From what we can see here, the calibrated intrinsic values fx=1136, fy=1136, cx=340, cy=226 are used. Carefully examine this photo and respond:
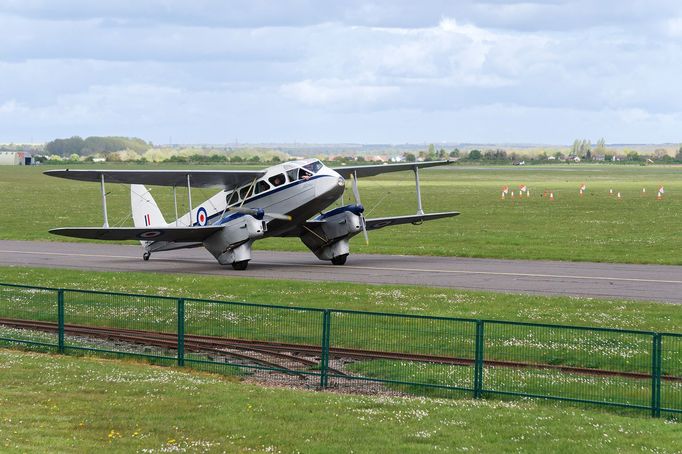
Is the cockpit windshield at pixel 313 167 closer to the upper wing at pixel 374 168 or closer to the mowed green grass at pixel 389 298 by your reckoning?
the upper wing at pixel 374 168

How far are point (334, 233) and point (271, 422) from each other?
2442cm

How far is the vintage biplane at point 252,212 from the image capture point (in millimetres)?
38594

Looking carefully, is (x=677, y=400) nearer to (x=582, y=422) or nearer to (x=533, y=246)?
(x=582, y=422)

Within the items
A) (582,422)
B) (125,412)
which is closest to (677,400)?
(582,422)

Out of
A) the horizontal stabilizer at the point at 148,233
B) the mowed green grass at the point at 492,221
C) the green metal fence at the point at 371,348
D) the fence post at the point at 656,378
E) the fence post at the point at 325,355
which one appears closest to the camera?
the fence post at the point at 656,378

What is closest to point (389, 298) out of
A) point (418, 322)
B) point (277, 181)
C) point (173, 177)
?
point (418, 322)

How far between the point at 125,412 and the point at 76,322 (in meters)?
8.68

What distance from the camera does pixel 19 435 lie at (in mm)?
15539

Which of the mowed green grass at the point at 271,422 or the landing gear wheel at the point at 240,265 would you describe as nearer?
the mowed green grass at the point at 271,422

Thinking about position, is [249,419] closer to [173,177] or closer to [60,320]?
[60,320]

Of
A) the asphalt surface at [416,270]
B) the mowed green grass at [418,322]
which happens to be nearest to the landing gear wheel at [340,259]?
the asphalt surface at [416,270]

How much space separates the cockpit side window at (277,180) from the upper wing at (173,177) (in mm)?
688

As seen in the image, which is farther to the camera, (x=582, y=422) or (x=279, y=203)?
(x=279, y=203)

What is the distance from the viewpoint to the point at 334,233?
40781mm
